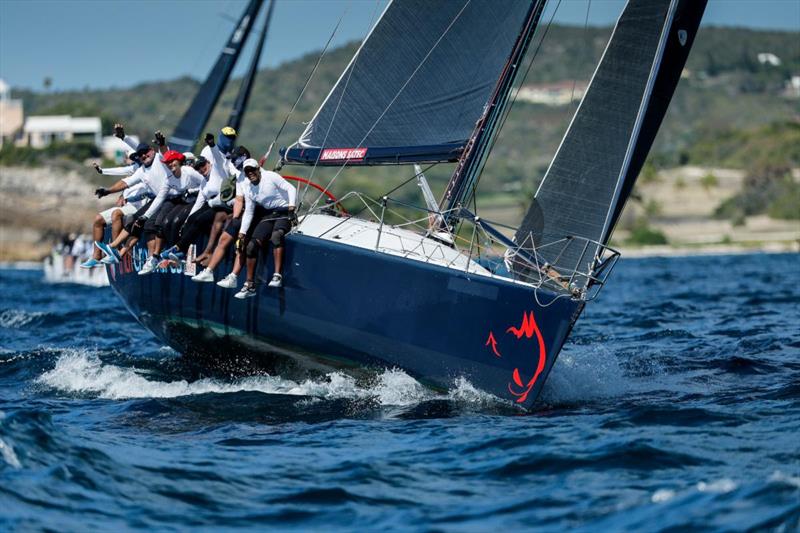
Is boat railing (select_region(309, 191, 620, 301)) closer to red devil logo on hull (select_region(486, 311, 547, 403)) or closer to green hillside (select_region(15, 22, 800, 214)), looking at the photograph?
red devil logo on hull (select_region(486, 311, 547, 403))

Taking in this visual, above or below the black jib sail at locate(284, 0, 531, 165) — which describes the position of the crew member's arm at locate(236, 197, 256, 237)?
below

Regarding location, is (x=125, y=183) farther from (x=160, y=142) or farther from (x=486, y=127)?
(x=486, y=127)

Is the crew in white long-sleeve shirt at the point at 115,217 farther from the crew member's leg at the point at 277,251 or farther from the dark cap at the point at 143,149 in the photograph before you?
the crew member's leg at the point at 277,251

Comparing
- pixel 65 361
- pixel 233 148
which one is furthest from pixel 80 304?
pixel 233 148

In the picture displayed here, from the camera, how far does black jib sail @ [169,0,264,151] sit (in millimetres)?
28531

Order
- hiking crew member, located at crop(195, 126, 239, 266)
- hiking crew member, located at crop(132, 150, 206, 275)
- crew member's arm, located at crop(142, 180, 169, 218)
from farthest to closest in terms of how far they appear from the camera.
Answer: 1. crew member's arm, located at crop(142, 180, 169, 218)
2. hiking crew member, located at crop(132, 150, 206, 275)
3. hiking crew member, located at crop(195, 126, 239, 266)

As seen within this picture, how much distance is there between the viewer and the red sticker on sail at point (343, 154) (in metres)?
12.8

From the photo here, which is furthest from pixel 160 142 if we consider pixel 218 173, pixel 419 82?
pixel 419 82

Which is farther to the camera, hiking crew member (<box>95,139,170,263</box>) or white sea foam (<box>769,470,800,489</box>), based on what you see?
hiking crew member (<box>95,139,170,263</box>)

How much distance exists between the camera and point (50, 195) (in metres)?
63.6

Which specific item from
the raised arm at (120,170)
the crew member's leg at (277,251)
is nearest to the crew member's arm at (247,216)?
the crew member's leg at (277,251)

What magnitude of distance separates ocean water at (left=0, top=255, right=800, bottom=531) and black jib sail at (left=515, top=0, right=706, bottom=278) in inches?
68.0

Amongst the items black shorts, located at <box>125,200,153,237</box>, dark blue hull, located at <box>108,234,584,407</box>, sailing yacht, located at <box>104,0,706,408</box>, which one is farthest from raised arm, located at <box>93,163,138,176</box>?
dark blue hull, located at <box>108,234,584,407</box>

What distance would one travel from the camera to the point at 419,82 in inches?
502
